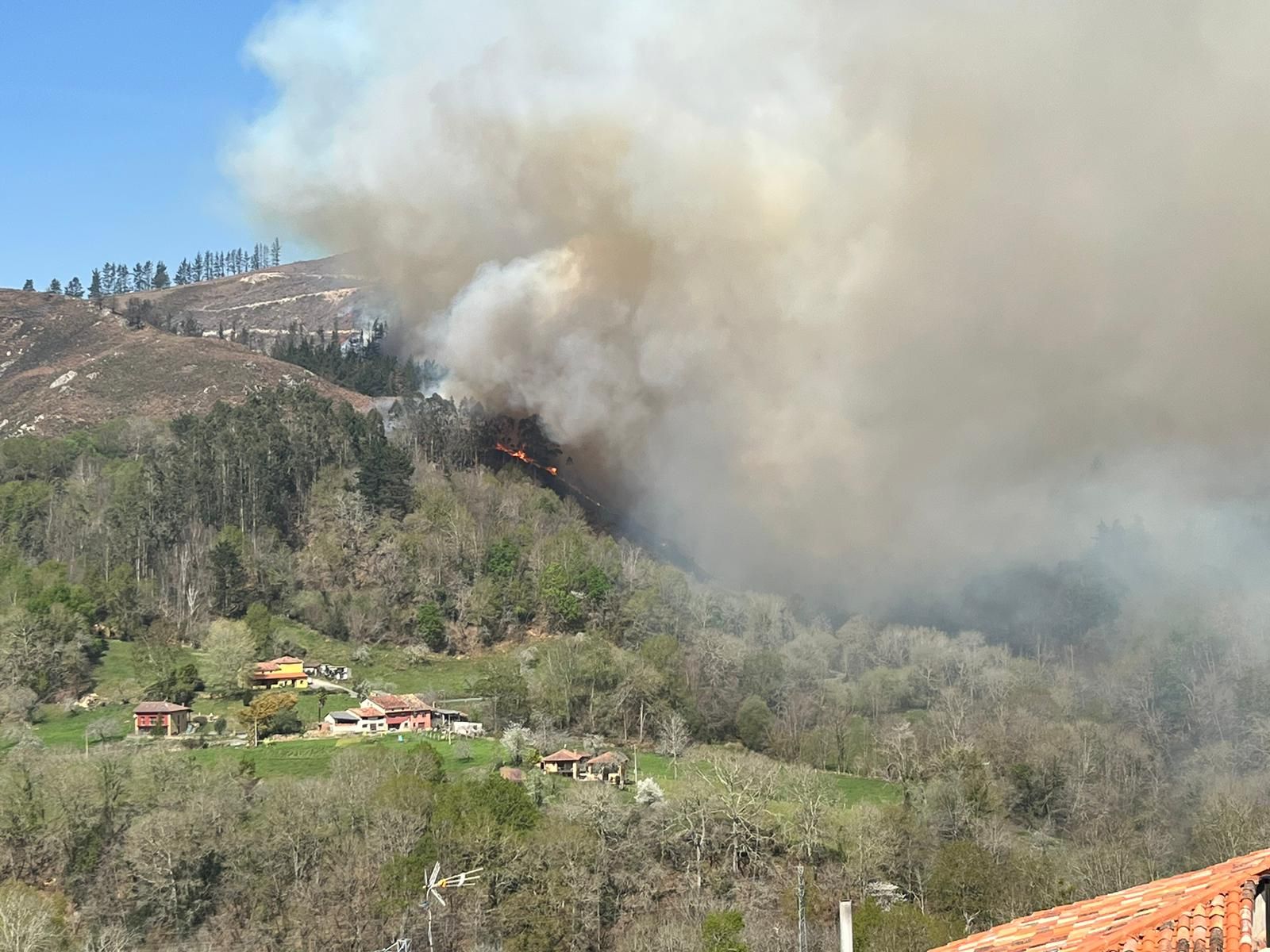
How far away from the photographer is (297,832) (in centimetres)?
4509

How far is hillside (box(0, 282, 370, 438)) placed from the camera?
135 m

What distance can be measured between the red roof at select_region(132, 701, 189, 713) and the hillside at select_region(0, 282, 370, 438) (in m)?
60.5

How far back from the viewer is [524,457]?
3593 inches

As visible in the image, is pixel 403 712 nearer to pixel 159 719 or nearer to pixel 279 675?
pixel 279 675

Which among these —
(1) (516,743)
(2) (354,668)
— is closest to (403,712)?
(1) (516,743)

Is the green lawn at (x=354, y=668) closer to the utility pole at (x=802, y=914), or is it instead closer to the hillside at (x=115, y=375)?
the utility pole at (x=802, y=914)

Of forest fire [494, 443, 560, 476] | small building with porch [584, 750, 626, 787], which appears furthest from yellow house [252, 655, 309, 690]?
forest fire [494, 443, 560, 476]

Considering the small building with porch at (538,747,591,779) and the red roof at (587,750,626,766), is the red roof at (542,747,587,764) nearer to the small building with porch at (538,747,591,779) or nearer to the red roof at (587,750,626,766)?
the small building with porch at (538,747,591,779)

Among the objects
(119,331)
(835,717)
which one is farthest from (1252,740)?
(119,331)

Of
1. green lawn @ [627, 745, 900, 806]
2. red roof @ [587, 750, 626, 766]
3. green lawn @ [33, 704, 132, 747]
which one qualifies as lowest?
green lawn @ [627, 745, 900, 806]

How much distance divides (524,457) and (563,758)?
111 feet

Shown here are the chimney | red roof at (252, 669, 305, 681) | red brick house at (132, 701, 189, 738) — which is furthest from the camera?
red roof at (252, 669, 305, 681)

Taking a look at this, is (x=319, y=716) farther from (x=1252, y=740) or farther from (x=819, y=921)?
(x=1252, y=740)

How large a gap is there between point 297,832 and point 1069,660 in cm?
4303
